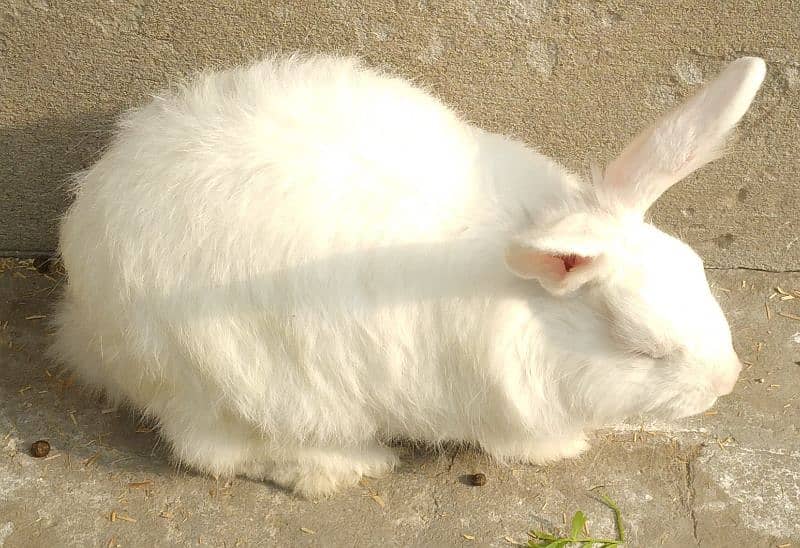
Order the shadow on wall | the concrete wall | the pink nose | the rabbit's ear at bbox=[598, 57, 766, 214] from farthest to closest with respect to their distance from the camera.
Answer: the shadow on wall < the concrete wall < the pink nose < the rabbit's ear at bbox=[598, 57, 766, 214]

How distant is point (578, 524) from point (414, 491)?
0.56 meters

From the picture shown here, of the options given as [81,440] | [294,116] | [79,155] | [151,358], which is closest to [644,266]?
[294,116]

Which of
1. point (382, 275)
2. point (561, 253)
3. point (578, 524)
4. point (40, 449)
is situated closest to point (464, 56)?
point (382, 275)

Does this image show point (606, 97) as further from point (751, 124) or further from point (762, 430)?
point (762, 430)

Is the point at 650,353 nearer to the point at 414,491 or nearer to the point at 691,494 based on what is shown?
the point at 691,494

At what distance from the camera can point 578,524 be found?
8.56 feet

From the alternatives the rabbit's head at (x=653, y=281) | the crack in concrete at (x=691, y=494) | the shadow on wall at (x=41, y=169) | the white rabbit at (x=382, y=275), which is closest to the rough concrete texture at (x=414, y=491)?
the crack in concrete at (x=691, y=494)

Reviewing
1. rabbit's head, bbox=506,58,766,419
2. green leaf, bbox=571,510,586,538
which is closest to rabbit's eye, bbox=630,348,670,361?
rabbit's head, bbox=506,58,766,419

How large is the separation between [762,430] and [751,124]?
3.96 ft

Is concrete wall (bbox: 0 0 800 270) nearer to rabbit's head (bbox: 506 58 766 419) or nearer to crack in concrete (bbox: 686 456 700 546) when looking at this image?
rabbit's head (bbox: 506 58 766 419)

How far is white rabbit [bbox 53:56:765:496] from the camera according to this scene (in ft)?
7.27

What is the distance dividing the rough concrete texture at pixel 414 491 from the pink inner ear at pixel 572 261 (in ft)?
3.40

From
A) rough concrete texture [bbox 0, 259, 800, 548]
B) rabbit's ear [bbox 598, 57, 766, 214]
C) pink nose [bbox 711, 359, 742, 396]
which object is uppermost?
rabbit's ear [bbox 598, 57, 766, 214]

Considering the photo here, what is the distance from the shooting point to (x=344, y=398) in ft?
7.81
